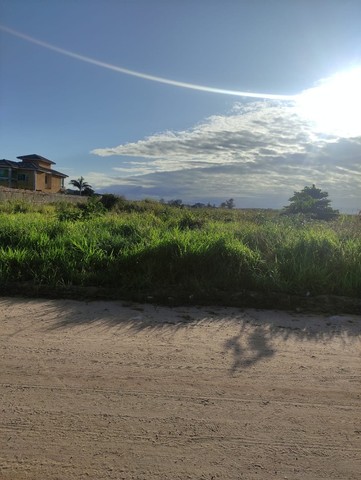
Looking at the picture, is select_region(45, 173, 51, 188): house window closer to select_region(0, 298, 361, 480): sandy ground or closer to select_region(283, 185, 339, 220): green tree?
select_region(283, 185, 339, 220): green tree

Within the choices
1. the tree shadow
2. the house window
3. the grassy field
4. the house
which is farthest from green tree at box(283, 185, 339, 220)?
the house window

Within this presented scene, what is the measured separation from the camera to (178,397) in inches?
106

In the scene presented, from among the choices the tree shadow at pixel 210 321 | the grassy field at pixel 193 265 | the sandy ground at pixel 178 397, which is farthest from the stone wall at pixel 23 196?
the sandy ground at pixel 178 397

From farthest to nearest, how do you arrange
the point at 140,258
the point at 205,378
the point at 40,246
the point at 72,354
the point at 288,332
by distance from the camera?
the point at 40,246, the point at 140,258, the point at 288,332, the point at 72,354, the point at 205,378

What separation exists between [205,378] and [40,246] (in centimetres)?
454

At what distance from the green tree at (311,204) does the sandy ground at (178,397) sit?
645 inches

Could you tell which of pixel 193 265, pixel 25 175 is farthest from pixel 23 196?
pixel 193 265

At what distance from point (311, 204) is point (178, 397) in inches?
837

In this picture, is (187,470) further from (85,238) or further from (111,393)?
(85,238)

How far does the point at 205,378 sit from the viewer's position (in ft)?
9.67

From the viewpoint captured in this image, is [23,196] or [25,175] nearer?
[23,196]

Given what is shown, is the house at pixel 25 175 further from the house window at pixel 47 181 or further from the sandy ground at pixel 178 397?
the sandy ground at pixel 178 397

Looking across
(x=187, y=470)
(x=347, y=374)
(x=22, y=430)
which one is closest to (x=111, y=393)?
(x=22, y=430)

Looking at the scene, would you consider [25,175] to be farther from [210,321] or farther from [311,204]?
[210,321]
